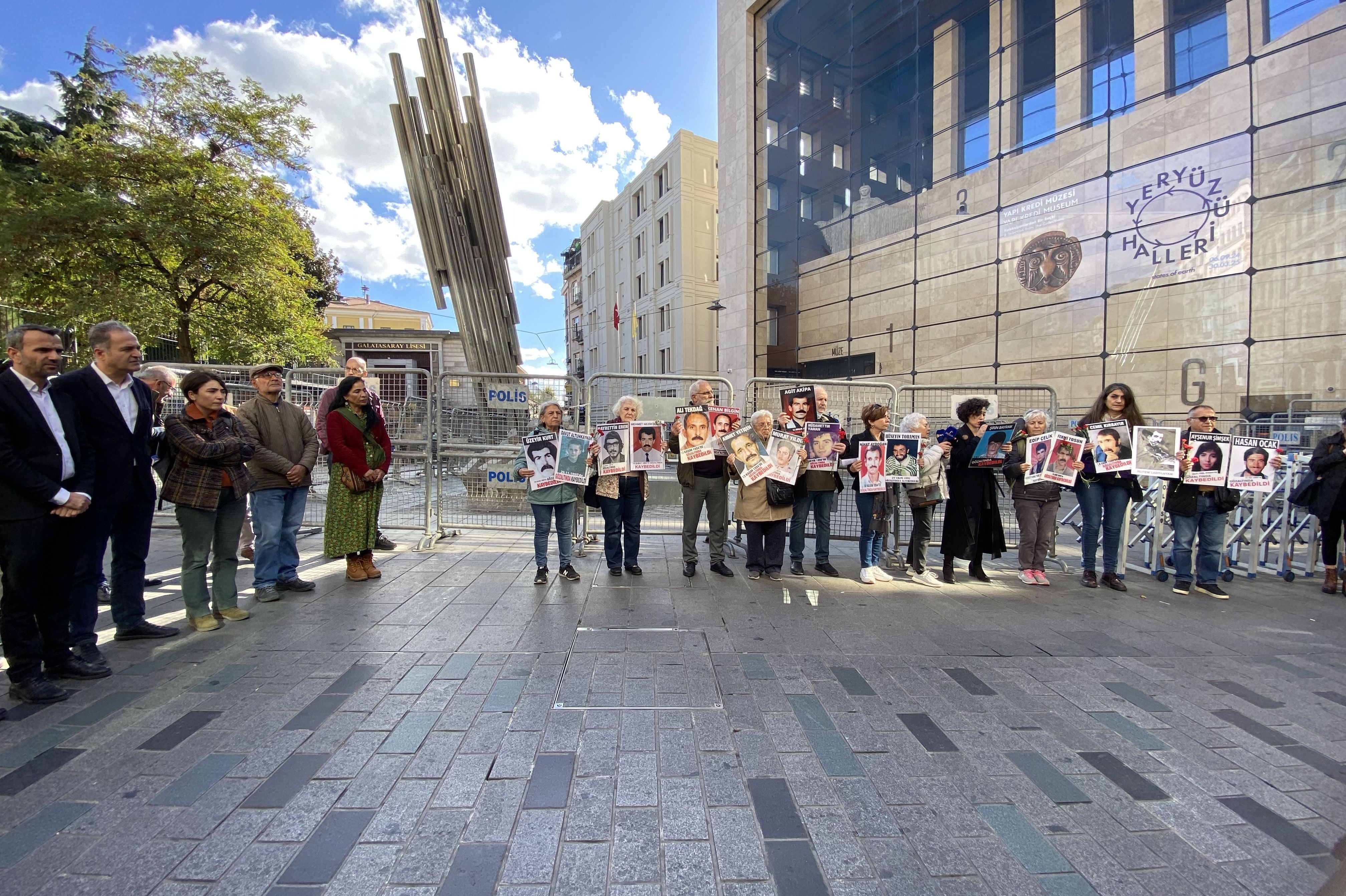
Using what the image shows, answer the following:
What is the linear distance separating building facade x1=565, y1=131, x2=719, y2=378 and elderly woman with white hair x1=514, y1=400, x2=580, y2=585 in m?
26.7

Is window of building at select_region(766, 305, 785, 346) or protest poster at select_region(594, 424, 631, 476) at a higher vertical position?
window of building at select_region(766, 305, 785, 346)

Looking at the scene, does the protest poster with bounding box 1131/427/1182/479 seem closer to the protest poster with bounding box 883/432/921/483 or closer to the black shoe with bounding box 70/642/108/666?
the protest poster with bounding box 883/432/921/483

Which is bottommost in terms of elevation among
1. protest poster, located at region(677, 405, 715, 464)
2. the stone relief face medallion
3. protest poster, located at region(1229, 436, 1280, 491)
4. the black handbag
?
the black handbag

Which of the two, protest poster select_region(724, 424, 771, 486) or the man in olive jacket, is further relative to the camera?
protest poster select_region(724, 424, 771, 486)

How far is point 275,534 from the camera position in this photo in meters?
5.16

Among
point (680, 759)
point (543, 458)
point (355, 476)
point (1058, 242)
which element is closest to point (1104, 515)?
point (680, 759)

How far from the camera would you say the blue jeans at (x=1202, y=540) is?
5891 mm

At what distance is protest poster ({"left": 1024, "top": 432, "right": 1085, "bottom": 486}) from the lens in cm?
584

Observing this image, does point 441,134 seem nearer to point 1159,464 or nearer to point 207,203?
point 207,203

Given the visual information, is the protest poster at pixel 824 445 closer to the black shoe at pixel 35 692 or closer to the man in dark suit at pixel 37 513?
the man in dark suit at pixel 37 513

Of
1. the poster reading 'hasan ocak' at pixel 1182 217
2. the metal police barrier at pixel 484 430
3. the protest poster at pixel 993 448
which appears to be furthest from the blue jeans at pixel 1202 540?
the poster reading 'hasan ocak' at pixel 1182 217

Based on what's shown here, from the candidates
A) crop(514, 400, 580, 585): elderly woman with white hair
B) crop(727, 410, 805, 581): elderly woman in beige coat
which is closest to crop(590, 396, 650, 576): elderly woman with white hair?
crop(514, 400, 580, 585): elderly woman with white hair

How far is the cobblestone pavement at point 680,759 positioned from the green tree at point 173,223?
43.7 ft

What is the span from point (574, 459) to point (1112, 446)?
546cm
